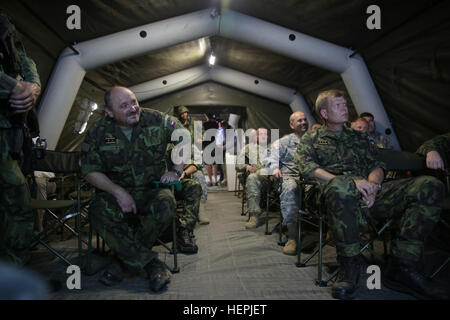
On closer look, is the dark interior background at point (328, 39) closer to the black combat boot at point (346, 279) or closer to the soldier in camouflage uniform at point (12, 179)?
the soldier in camouflage uniform at point (12, 179)

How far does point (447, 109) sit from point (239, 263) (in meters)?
2.38

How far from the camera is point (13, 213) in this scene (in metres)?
1.57

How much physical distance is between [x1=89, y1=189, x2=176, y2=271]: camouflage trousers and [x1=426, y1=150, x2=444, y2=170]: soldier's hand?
1.92m

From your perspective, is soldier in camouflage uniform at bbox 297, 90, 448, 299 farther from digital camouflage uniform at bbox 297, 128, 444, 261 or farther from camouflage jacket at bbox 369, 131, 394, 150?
camouflage jacket at bbox 369, 131, 394, 150

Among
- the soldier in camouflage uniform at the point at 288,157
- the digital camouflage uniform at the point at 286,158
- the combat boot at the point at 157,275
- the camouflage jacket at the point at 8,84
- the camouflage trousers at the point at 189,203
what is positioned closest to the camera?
the camouflage jacket at the point at 8,84

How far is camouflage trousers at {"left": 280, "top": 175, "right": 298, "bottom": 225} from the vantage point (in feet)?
8.88

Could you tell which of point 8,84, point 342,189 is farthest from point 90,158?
point 342,189

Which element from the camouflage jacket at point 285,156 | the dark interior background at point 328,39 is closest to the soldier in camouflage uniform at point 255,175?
the camouflage jacket at point 285,156

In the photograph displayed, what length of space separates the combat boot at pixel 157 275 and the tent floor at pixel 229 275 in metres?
0.05

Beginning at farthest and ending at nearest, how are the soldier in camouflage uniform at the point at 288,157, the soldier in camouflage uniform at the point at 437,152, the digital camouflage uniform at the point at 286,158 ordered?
1. the digital camouflage uniform at the point at 286,158
2. the soldier in camouflage uniform at the point at 288,157
3. the soldier in camouflage uniform at the point at 437,152

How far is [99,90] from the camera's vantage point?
4801 millimetres

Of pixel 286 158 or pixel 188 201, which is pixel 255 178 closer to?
pixel 286 158

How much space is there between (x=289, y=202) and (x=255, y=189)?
97 centimetres

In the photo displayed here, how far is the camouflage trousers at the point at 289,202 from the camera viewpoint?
2.71 m
